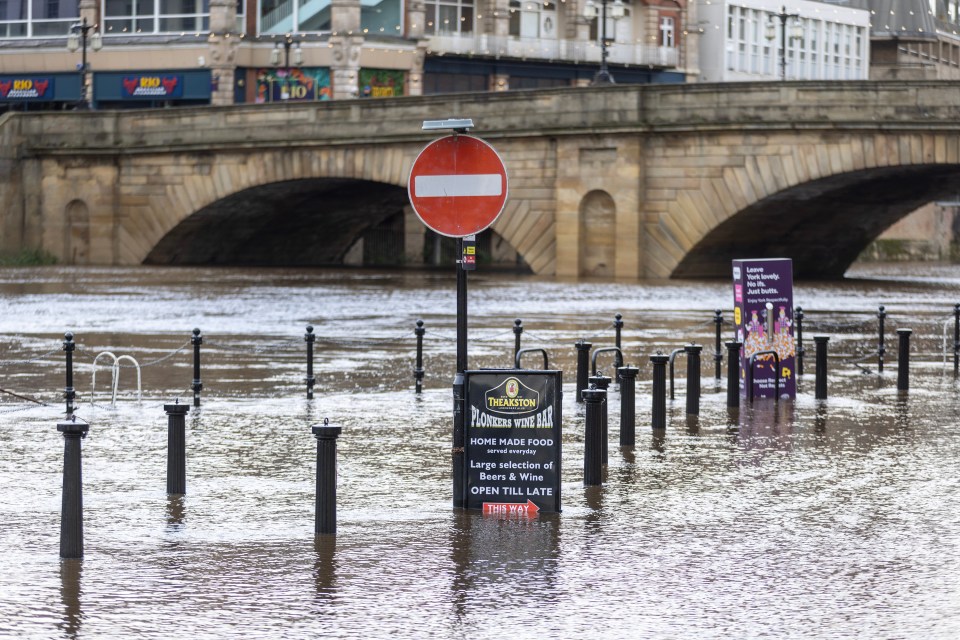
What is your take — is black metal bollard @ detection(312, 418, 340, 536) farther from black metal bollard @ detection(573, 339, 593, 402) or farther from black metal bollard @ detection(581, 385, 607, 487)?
black metal bollard @ detection(573, 339, 593, 402)

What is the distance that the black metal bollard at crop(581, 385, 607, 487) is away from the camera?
11328 mm

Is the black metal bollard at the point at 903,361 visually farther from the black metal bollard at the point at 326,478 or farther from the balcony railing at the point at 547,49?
the balcony railing at the point at 547,49

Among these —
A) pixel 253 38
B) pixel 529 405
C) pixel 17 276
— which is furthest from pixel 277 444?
pixel 253 38

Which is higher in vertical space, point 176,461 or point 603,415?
point 603,415

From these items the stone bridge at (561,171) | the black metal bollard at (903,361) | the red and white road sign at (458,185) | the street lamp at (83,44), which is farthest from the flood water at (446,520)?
the street lamp at (83,44)

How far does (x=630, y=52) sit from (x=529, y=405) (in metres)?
68.4

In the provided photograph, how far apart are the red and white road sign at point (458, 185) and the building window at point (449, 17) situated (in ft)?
196

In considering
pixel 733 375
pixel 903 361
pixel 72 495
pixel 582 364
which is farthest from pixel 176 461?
pixel 903 361

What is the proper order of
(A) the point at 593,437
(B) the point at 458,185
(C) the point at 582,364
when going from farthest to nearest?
(C) the point at 582,364, (A) the point at 593,437, (B) the point at 458,185

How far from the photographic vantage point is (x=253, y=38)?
67938 millimetres

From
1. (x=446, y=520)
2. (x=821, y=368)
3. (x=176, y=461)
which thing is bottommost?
(x=446, y=520)

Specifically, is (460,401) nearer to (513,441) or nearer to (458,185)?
(513,441)

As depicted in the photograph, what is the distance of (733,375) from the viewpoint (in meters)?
17.0

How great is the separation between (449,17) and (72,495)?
63.2 meters
